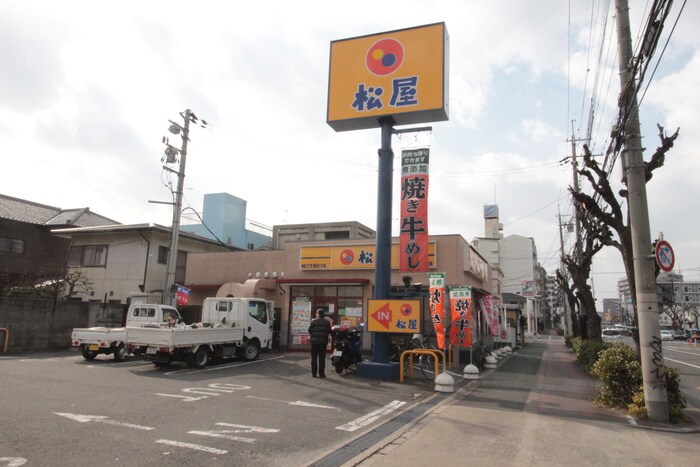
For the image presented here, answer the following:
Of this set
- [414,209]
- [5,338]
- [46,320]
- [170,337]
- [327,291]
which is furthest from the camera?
[327,291]

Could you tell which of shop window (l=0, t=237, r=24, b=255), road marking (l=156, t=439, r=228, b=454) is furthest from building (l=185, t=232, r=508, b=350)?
shop window (l=0, t=237, r=24, b=255)

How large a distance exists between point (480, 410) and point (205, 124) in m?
17.1

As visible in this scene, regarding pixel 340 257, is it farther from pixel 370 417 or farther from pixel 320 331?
pixel 370 417

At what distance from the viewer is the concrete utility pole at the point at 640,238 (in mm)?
7746

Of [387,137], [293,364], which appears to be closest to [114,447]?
[293,364]

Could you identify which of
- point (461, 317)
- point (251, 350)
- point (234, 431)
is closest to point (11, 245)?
point (251, 350)

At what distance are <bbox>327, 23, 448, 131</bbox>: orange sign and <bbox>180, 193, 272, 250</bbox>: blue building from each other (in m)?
24.4

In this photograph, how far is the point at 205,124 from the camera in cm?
2031

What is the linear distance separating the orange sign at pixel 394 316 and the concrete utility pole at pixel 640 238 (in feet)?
17.2

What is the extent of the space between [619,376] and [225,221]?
32.6m

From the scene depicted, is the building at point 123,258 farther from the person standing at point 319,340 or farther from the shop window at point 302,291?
the person standing at point 319,340

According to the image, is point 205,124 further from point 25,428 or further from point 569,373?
point 569,373

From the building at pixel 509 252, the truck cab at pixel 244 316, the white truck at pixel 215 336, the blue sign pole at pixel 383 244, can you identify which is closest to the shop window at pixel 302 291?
the white truck at pixel 215 336

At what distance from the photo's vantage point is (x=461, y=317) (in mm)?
13188
